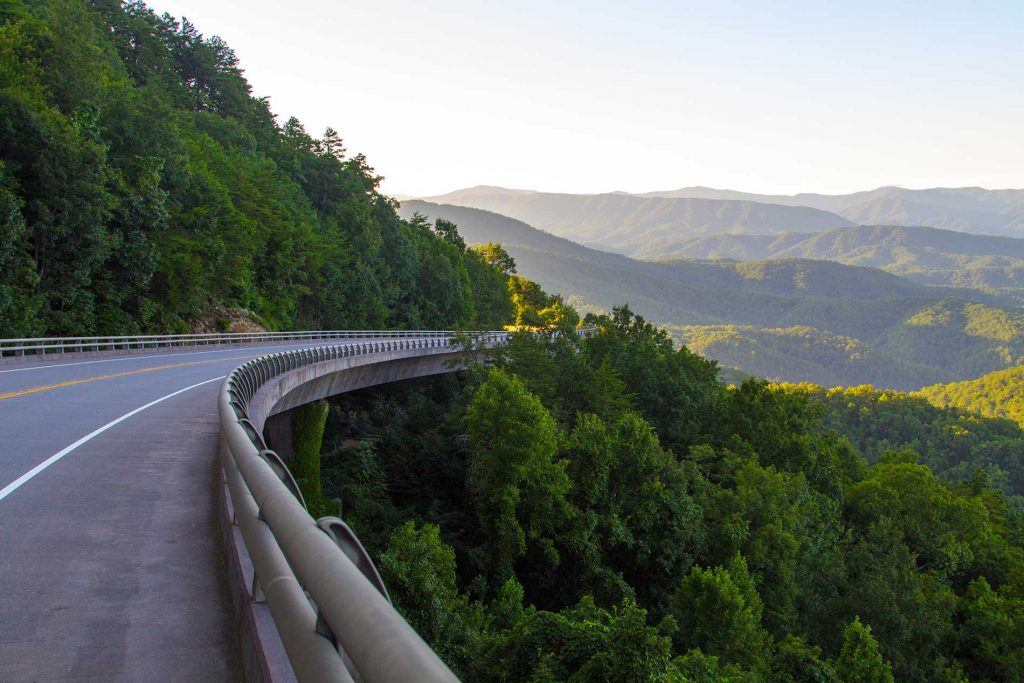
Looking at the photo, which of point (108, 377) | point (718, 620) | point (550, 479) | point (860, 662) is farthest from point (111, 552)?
point (860, 662)

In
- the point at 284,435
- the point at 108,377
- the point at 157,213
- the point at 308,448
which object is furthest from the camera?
the point at 157,213

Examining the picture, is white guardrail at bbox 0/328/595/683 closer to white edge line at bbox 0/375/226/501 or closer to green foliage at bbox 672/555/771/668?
white edge line at bbox 0/375/226/501

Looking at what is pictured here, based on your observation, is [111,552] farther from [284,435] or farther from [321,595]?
[284,435]

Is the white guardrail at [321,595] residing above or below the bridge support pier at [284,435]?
above

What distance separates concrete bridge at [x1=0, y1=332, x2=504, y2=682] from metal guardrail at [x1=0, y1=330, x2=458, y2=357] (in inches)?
829

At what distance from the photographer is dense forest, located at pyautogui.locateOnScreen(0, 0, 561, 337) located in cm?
3991

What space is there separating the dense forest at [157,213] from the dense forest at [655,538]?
14129mm

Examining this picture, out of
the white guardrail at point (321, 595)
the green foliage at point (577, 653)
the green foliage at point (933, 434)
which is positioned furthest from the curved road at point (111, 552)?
the green foliage at point (933, 434)

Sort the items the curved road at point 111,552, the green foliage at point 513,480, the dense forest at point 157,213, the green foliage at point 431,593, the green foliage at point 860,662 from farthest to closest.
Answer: the dense forest at point 157,213 < the green foliage at point 513,480 < the green foliage at point 860,662 < the green foliage at point 431,593 < the curved road at point 111,552

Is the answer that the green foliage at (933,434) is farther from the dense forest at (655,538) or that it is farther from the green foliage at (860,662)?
the green foliage at (860,662)

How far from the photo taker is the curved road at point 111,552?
4.52m

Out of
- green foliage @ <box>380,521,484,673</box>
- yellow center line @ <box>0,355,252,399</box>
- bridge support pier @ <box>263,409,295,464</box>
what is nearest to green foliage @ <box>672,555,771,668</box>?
green foliage @ <box>380,521,484,673</box>

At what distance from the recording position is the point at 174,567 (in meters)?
6.19

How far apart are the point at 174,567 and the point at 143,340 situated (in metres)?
40.9
